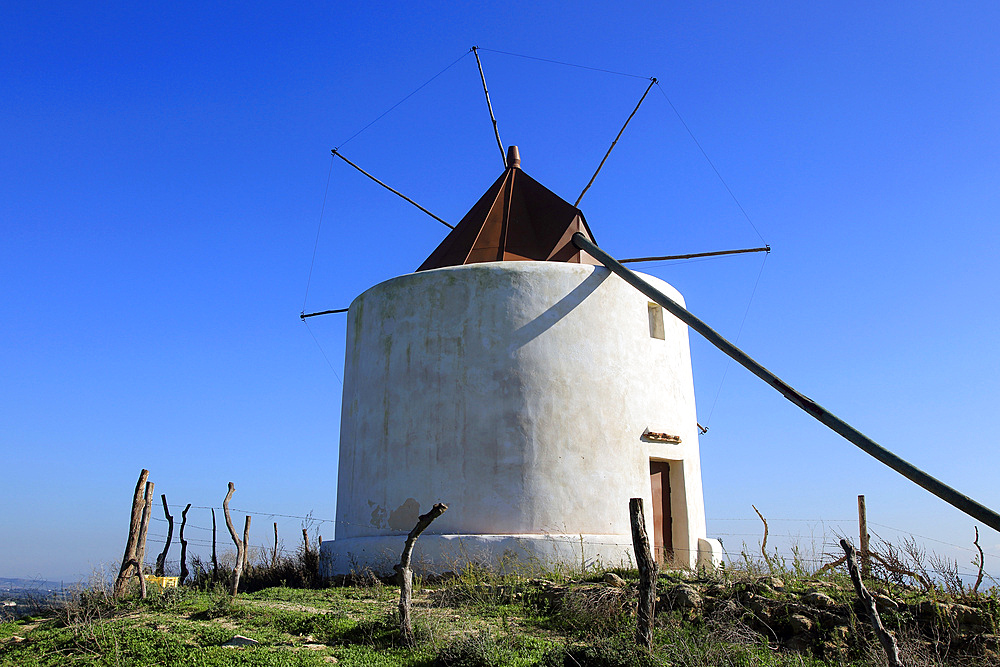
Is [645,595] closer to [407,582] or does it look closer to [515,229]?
[407,582]

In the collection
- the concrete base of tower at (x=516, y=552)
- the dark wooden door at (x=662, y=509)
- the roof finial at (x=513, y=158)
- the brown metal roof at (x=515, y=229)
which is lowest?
the concrete base of tower at (x=516, y=552)

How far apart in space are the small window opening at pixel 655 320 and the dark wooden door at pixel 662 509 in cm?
230

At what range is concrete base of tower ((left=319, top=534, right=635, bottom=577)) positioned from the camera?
11.9m

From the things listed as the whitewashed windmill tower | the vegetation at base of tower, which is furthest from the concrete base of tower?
the vegetation at base of tower

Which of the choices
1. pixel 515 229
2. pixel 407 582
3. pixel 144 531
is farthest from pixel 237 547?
pixel 515 229

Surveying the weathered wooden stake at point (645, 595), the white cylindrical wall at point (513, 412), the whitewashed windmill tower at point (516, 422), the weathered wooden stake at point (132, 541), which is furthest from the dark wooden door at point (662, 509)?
the weathered wooden stake at point (132, 541)

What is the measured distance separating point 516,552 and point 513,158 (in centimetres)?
902

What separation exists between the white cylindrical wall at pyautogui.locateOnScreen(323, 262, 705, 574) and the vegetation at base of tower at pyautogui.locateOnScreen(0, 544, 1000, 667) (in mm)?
1846

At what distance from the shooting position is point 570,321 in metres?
13.4

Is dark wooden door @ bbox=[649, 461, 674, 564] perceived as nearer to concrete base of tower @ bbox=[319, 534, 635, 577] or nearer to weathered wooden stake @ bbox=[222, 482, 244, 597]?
concrete base of tower @ bbox=[319, 534, 635, 577]

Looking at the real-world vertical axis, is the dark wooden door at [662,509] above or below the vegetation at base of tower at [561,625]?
above

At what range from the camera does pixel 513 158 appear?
57.6 feet

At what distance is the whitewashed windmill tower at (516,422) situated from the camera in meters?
12.4

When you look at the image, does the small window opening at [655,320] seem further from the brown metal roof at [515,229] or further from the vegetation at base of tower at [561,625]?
the vegetation at base of tower at [561,625]
